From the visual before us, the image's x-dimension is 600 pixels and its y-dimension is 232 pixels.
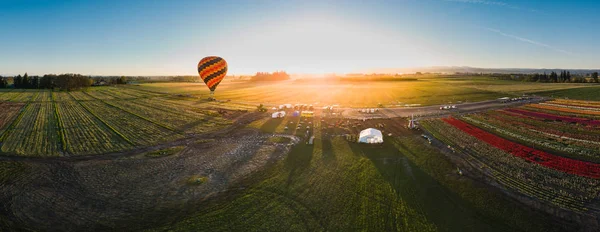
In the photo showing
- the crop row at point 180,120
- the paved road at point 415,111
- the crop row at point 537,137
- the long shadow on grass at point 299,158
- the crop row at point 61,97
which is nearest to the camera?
the long shadow on grass at point 299,158

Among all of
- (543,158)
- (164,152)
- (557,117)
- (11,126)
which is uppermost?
(11,126)

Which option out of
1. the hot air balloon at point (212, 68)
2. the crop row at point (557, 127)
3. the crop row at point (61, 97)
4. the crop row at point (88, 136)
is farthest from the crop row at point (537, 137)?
the crop row at point (61, 97)

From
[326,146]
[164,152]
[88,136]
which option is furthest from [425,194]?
[88,136]

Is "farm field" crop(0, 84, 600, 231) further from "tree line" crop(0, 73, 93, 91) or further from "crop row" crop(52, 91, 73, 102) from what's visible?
"tree line" crop(0, 73, 93, 91)

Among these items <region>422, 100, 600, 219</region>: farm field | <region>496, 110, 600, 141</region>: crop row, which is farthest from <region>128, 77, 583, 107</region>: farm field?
<region>422, 100, 600, 219</region>: farm field

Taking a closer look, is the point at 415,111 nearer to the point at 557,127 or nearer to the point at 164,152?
the point at 557,127

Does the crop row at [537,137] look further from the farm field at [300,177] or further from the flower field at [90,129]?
the flower field at [90,129]

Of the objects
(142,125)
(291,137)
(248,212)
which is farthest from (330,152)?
(142,125)
